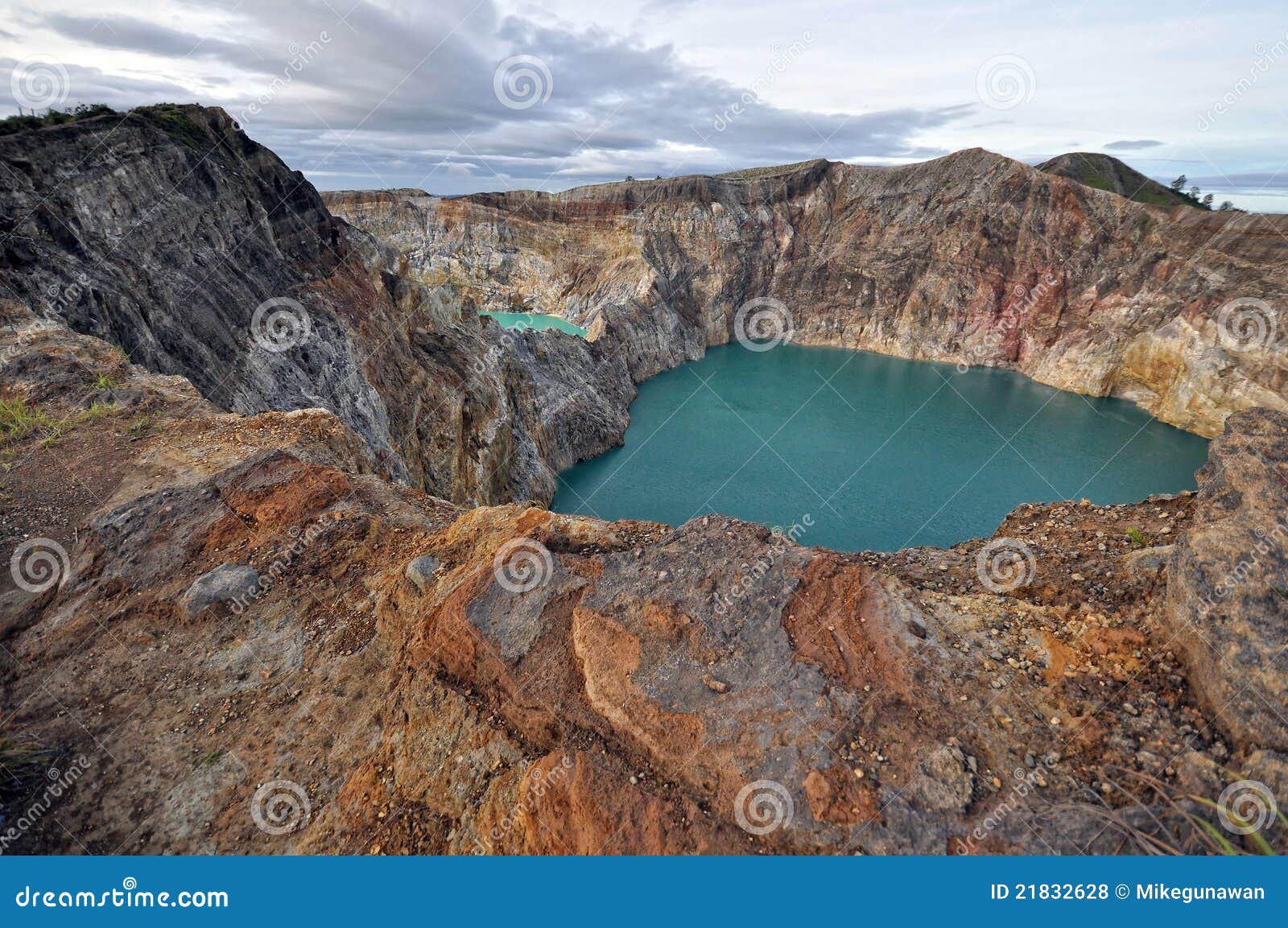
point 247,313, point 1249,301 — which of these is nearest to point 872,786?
point 247,313

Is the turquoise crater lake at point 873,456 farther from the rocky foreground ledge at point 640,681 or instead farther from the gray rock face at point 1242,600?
the rocky foreground ledge at point 640,681

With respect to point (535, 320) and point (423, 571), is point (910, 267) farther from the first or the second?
point (423, 571)

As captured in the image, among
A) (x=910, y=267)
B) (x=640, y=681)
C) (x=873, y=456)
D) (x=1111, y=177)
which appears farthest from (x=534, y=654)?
(x=1111, y=177)

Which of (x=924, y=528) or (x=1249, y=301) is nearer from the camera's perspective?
(x=924, y=528)

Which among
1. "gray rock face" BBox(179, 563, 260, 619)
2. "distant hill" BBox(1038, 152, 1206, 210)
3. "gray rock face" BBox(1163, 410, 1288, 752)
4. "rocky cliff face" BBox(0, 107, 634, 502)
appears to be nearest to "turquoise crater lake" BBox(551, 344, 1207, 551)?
"rocky cliff face" BBox(0, 107, 634, 502)

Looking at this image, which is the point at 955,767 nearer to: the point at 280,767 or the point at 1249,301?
the point at 280,767
